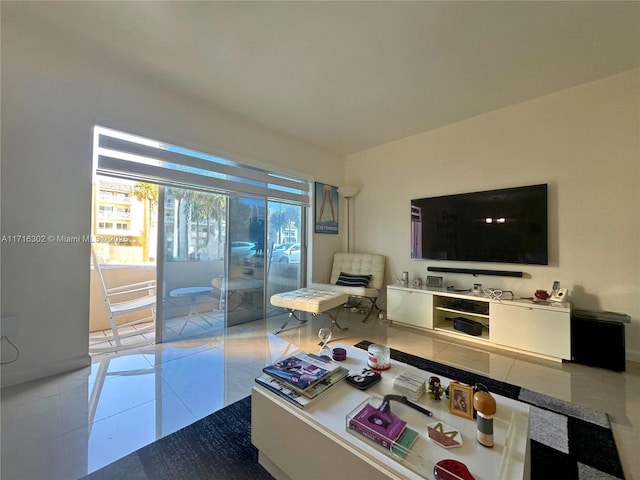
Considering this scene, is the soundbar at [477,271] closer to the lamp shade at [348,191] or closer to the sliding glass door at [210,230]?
the lamp shade at [348,191]

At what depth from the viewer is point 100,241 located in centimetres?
271

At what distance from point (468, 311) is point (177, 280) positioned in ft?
10.1

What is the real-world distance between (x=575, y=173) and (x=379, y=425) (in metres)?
3.02

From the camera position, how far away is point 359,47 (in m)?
2.03

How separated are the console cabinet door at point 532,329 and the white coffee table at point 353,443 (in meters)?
1.56

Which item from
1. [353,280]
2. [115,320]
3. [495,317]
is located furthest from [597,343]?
[115,320]

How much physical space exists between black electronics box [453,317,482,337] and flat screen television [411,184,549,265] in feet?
2.31

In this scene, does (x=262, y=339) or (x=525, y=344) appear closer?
(x=525, y=344)

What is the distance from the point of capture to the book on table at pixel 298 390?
1.15 m

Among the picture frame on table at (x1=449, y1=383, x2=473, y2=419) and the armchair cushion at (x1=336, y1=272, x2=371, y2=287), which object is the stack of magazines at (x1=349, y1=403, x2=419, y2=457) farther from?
the armchair cushion at (x1=336, y1=272, x2=371, y2=287)

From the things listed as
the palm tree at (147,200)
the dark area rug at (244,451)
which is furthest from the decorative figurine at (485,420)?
the palm tree at (147,200)

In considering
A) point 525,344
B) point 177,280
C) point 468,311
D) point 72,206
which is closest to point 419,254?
point 468,311

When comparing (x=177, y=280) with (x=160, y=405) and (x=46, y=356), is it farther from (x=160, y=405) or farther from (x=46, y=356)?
(x=160, y=405)

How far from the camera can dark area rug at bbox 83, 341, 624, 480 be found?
120 cm
